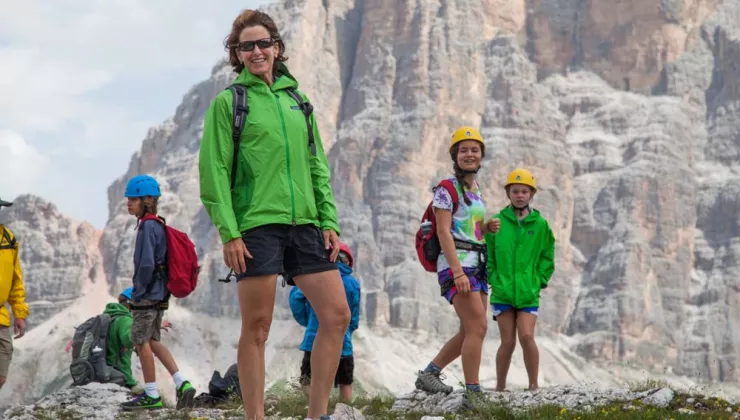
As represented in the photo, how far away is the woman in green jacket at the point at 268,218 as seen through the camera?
26.2 ft

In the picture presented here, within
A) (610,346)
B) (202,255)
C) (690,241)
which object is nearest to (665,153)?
(690,241)

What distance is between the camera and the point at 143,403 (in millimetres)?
13250

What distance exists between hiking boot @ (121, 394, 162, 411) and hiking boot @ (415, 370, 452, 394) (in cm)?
321

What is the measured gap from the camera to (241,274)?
315 inches

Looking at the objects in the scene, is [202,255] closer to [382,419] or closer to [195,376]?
[195,376]

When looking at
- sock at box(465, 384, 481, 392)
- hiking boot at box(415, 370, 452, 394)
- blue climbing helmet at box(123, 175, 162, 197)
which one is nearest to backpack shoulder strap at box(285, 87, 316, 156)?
sock at box(465, 384, 481, 392)

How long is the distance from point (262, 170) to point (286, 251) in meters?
0.61

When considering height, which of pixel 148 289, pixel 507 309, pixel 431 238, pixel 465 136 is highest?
pixel 465 136

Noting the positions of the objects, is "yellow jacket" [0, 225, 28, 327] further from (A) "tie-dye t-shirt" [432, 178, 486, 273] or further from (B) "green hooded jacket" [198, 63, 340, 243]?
(B) "green hooded jacket" [198, 63, 340, 243]

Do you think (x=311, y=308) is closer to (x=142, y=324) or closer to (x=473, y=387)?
(x=142, y=324)

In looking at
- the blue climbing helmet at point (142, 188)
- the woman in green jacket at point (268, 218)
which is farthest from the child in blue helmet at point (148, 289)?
the woman in green jacket at point (268, 218)

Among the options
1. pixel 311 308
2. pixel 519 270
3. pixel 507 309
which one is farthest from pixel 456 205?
pixel 311 308

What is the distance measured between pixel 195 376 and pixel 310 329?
16576 centimetres

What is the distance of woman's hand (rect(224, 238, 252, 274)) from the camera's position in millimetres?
7855
